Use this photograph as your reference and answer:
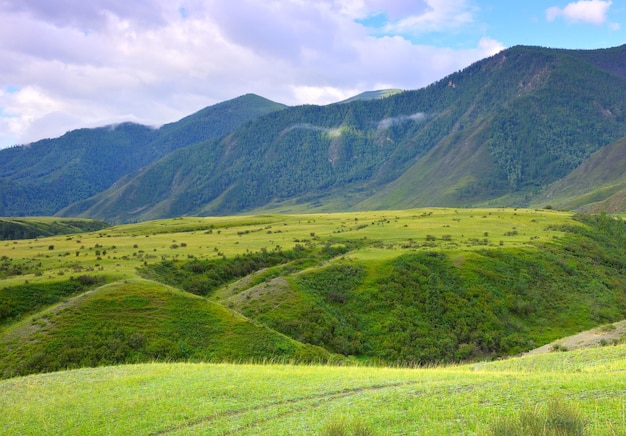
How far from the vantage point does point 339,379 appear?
2562cm

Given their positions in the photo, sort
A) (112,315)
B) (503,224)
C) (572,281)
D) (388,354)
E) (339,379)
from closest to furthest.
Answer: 1. (339,379)
2. (112,315)
3. (388,354)
4. (572,281)
5. (503,224)

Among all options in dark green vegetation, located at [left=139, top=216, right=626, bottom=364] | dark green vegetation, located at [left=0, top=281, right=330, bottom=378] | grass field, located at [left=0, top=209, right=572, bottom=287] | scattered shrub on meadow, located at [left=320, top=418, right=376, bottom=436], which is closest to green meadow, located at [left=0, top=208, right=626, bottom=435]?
scattered shrub on meadow, located at [left=320, top=418, right=376, bottom=436]

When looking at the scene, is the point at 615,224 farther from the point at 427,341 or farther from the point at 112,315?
the point at 112,315

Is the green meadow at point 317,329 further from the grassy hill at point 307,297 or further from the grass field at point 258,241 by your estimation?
the grass field at point 258,241

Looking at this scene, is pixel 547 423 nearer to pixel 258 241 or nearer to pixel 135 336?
pixel 135 336

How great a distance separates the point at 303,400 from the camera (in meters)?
21.4

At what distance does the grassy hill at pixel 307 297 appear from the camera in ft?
158

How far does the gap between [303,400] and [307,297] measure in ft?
152

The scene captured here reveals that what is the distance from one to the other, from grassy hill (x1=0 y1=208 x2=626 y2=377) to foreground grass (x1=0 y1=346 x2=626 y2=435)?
18447 millimetres

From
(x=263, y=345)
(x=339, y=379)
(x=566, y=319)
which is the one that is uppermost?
(x=339, y=379)

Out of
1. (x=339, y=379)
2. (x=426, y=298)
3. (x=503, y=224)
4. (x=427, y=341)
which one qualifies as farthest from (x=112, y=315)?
(x=503, y=224)

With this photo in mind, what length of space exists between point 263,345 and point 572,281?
63646 millimetres

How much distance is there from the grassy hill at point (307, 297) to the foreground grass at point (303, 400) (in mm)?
18447

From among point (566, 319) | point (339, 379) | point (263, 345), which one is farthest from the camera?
point (566, 319)
